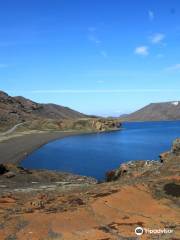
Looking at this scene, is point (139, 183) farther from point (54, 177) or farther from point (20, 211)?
point (54, 177)

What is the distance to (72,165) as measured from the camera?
3177 inches

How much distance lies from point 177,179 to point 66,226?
29.5ft

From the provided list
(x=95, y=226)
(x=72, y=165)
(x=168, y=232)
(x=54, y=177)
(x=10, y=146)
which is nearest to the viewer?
(x=168, y=232)

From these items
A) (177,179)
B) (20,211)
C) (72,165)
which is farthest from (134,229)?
(72,165)

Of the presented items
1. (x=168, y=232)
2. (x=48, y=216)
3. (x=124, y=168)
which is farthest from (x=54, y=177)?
(x=168, y=232)

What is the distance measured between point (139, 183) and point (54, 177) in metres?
28.2

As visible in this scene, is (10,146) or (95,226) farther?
(10,146)

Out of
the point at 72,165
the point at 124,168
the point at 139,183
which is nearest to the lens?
the point at 139,183

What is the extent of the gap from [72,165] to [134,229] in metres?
64.6

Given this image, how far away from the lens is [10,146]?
117 m

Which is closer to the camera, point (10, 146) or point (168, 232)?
point (168, 232)

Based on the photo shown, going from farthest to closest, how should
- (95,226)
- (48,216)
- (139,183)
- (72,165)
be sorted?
(72,165)
(139,183)
(48,216)
(95,226)

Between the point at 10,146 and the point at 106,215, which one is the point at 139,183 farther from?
the point at 10,146

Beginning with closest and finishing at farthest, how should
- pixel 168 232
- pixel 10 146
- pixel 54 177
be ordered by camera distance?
1. pixel 168 232
2. pixel 54 177
3. pixel 10 146
